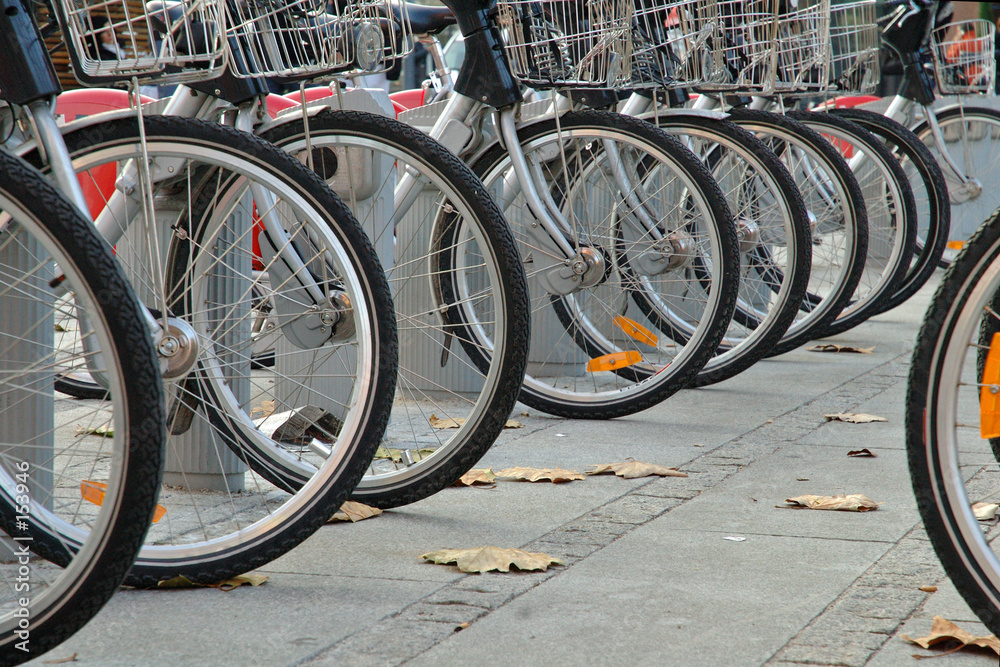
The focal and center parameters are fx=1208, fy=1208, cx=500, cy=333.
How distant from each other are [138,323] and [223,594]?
0.71 metres

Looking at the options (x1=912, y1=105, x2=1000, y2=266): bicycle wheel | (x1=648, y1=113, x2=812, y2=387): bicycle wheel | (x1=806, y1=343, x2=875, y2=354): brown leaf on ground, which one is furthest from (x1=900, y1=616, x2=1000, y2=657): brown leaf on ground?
(x1=912, y1=105, x2=1000, y2=266): bicycle wheel

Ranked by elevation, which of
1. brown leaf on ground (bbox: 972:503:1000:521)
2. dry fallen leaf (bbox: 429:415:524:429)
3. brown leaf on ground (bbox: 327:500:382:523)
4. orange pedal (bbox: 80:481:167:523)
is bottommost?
dry fallen leaf (bbox: 429:415:524:429)

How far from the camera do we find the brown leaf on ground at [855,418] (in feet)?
12.9

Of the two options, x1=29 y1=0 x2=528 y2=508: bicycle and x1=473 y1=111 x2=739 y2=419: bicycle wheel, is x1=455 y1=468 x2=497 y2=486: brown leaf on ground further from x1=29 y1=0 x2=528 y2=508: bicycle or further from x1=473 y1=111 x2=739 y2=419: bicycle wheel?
x1=473 y1=111 x2=739 y2=419: bicycle wheel

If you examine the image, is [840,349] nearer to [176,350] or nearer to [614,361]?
[614,361]

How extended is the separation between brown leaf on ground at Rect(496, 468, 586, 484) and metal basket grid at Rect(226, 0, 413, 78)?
1.14m

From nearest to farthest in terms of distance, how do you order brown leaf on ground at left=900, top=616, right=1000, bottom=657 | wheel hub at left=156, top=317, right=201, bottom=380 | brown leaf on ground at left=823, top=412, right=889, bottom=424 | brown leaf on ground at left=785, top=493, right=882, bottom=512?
brown leaf on ground at left=900, top=616, right=1000, bottom=657, wheel hub at left=156, top=317, right=201, bottom=380, brown leaf on ground at left=785, top=493, right=882, bottom=512, brown leaf on ground at left=823, top=412, right=889, bottom=424

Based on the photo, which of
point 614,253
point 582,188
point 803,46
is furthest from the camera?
point 803,46

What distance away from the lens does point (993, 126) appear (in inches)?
283

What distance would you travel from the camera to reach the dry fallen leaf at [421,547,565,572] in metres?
2.36

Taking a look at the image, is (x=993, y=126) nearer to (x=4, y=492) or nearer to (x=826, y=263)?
(x=826, y=263)

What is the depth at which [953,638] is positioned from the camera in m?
1.94

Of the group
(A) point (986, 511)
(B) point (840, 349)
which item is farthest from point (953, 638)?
(B) point (840, 349)

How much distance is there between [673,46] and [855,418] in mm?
1383
